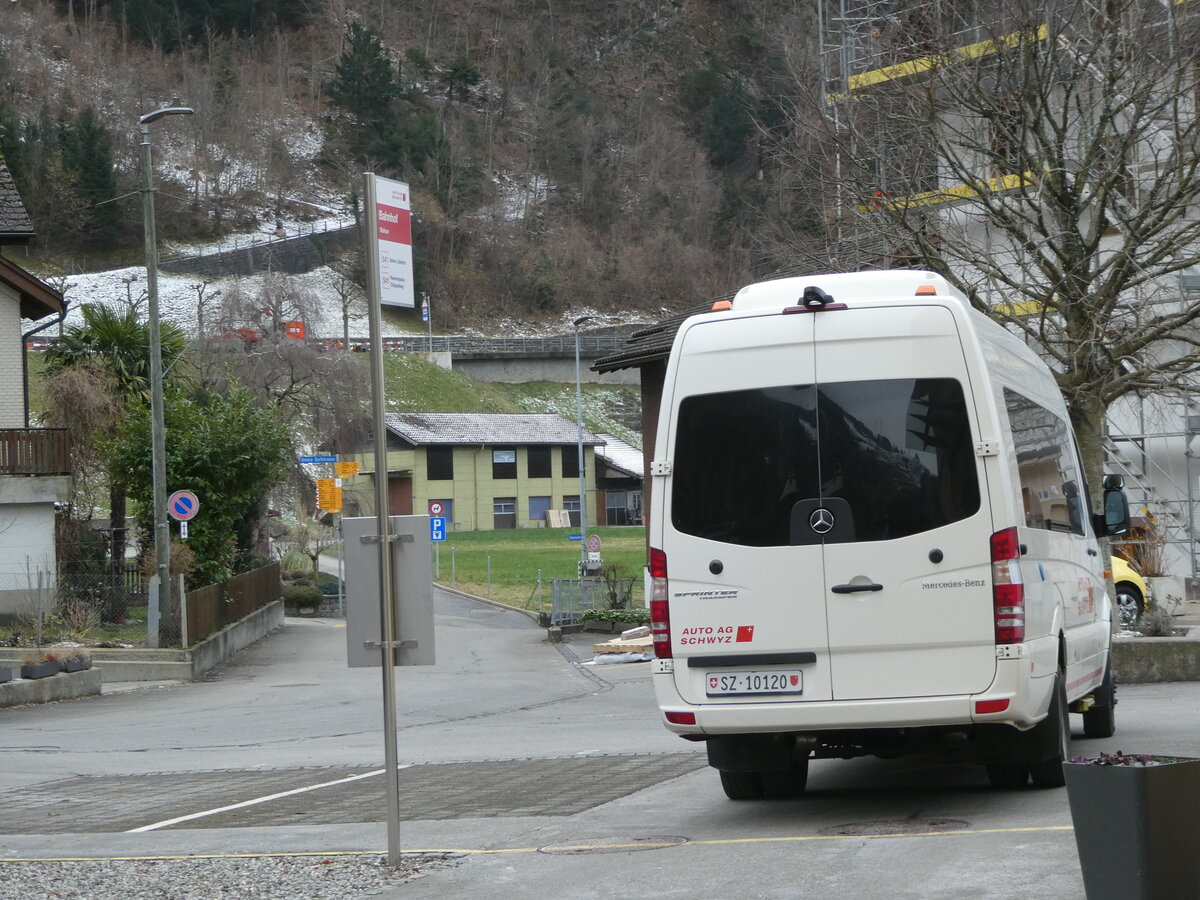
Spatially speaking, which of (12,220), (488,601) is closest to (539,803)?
(12,220)

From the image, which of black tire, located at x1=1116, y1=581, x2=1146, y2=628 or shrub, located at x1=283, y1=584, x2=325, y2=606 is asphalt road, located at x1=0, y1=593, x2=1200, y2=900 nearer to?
black tire, located at x1=1116, y1=581, x2=1146, y2=628

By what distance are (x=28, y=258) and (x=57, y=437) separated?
96720mm

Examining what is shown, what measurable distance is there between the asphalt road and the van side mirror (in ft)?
5.20

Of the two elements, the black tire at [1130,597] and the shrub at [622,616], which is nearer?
the black tire at [1130,597]

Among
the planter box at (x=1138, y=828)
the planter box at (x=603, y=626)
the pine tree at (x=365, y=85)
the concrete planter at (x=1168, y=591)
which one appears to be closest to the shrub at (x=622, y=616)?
the planter box at (x=603, y=626)

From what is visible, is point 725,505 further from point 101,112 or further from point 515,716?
point 101,112

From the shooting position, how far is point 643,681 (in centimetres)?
2305

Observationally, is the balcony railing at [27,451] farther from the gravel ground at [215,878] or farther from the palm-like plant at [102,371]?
the gravel ground at [215,878]

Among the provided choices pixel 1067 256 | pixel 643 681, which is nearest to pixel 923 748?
pixel 1067 256

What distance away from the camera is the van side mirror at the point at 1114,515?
471 inches

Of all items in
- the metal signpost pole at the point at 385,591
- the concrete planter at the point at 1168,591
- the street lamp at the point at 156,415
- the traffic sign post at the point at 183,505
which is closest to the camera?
the metal signpost pole at the point at 385,591

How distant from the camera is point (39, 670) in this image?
2267 cm

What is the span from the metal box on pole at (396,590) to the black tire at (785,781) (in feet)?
9.59

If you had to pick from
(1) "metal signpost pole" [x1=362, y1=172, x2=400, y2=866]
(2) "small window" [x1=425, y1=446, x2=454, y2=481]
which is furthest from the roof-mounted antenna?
(2) "small window" [x1=425, y1=446, x2=454, y2=481]
